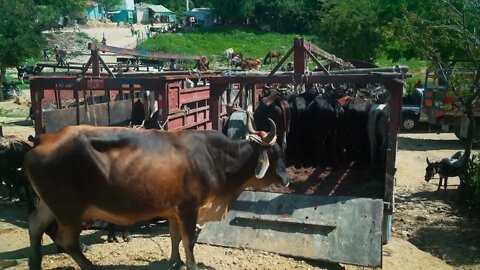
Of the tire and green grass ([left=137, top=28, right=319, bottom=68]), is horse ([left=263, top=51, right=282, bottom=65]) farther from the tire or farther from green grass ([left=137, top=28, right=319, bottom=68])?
green grass ([left=137, top=28, right=319, bottom=68])

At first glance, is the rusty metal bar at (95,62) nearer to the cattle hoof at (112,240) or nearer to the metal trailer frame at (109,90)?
the metal trailer frame at (109,90)

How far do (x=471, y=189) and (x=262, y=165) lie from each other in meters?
5.89

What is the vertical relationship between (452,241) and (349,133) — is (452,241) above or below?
below

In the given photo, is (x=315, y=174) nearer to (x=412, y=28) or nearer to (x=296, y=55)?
(x=296, y=55)

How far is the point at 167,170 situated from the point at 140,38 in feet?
172

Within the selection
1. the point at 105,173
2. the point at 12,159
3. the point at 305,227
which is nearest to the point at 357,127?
the point at 305,227

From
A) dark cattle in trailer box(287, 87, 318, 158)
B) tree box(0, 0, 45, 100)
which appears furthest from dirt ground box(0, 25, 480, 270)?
tree box(0, 0, 45, 100)

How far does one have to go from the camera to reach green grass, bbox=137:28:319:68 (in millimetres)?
47344

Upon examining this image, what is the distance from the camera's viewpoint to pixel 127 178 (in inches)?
211

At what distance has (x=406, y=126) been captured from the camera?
778 inches

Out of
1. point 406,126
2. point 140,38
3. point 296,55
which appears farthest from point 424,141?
point 140,38

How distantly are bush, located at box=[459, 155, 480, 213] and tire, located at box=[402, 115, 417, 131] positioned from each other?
29.6ft

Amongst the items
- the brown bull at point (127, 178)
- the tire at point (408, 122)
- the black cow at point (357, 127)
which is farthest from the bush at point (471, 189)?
the tire at point (408, 122)

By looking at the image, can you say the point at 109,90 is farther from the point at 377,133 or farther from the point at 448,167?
the point at 448,167
